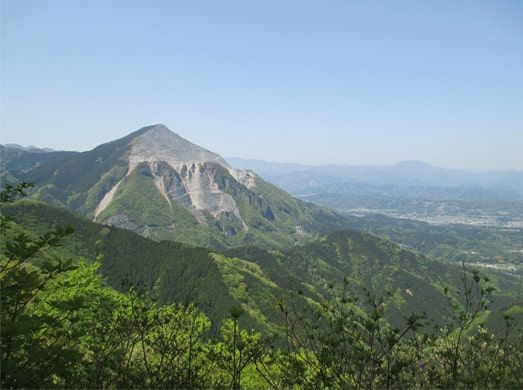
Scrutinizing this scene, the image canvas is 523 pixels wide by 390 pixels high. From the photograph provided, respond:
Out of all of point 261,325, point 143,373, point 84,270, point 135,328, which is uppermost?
point 135,328

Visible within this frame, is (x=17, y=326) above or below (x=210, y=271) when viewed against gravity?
above

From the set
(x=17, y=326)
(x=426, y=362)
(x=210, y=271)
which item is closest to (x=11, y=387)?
(x=17, y=326)

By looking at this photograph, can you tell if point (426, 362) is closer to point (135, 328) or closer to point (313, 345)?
point (313, 345)

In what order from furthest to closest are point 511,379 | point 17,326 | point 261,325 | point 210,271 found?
1. point 210,271
2. point 261,325
3. point 511,379
4. point 17,326

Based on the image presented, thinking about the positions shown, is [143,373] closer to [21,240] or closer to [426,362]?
[21,240]

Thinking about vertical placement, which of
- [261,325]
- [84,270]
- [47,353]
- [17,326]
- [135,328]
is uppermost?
[17,326]

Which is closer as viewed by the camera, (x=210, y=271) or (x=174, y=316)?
(x=174, y=316)

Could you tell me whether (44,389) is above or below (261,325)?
above


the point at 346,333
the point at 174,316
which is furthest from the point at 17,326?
the point at 346,333

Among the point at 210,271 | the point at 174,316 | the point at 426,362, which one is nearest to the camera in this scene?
the point at 426,362
